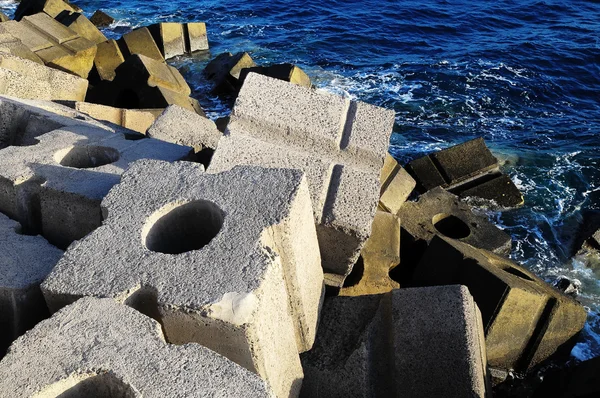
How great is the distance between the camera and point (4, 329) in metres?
2.85

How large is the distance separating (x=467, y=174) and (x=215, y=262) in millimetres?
5246

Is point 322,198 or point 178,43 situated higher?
point 322,198

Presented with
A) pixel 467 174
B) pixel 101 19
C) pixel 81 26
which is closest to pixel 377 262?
pixel 467 174

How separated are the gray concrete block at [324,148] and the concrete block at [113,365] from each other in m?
1.28

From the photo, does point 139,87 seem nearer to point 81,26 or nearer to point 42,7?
point 81,26

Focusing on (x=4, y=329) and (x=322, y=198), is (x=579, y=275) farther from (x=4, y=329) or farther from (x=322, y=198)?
(x=4, y=329)

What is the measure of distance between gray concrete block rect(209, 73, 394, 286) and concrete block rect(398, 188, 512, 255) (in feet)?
5.80

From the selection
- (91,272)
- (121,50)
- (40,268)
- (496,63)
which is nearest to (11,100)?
(40,268)

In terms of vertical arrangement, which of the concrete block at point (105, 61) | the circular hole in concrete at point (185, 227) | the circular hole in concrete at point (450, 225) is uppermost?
the circular hole in concrete at point (185, 227)

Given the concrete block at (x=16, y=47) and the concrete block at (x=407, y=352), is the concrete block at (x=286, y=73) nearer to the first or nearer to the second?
the concrete block at (x=16, y=47)

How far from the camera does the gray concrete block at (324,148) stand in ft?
10.8

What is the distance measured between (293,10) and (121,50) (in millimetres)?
7713

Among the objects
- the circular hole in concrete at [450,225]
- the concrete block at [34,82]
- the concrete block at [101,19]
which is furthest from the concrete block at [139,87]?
the concrete block at [101,19]

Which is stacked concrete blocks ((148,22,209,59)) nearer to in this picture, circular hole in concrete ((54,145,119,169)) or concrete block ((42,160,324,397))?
circular hole in concrete ((54,145,119,169))
